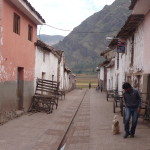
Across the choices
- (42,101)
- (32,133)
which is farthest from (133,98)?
(42,101)

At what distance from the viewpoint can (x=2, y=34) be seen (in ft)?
35.2

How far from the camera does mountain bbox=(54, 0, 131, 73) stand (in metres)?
138

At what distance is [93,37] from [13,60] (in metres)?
143

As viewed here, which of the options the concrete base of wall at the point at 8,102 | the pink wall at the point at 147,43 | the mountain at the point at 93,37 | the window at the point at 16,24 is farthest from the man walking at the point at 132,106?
the mountain at the point at 93,37

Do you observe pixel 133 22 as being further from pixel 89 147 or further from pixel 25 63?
pixel 89 147

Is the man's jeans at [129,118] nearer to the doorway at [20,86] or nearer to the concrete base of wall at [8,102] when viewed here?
the concrete base of wall at [8,102]

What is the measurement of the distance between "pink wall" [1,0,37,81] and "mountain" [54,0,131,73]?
359ft

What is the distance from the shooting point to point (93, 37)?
154000 millimetres

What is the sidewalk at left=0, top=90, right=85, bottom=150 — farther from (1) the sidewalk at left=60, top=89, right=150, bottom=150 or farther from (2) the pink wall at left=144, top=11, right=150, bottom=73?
(2) the pink wall at left=144, top=11, right=150, bottom=73

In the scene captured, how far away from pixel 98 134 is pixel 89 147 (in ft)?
5.61

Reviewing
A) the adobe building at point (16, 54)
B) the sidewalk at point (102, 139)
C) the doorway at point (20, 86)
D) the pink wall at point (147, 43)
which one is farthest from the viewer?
the doorway at point (20, 86)

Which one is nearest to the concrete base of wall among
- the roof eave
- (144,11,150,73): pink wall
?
Result: the roof eave

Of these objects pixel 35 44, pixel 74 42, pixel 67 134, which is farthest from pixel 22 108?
pixel 74 42

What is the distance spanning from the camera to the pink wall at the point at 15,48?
440 inches
